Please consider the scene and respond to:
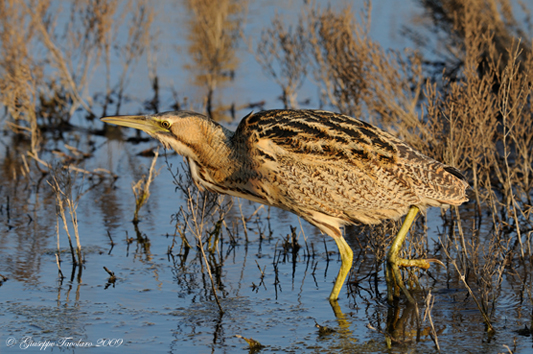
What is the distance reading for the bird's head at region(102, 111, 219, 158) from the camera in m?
4.55

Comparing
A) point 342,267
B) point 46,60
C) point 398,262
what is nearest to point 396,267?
point 398,262

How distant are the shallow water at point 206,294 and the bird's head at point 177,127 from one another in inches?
35.3

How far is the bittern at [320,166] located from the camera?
4.42 metres

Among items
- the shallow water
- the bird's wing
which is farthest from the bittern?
the shallow water

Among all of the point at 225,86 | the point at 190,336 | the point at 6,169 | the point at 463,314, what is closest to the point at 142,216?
the point at 6,169

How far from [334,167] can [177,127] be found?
0.95 meters

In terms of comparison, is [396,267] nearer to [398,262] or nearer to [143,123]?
[398,262]

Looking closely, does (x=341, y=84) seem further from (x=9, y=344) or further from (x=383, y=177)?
(x=9, y=344)

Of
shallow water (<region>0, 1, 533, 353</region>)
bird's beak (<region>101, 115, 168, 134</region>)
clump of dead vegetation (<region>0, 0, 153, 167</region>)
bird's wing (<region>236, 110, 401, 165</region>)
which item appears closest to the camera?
shallow water (<region>0, 1, 533, 353</region>)

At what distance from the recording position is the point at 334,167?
14.5ft

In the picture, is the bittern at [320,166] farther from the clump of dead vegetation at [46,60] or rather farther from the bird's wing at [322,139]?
the clump of dead vegetation at [46,60]

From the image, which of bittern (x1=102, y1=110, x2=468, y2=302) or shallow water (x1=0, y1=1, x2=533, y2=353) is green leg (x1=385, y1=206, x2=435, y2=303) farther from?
shallow water (x1=0, y1=1, x2=533, y2=353)

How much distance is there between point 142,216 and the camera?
21.3 feet

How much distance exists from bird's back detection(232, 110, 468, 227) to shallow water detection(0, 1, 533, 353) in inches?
24.8
